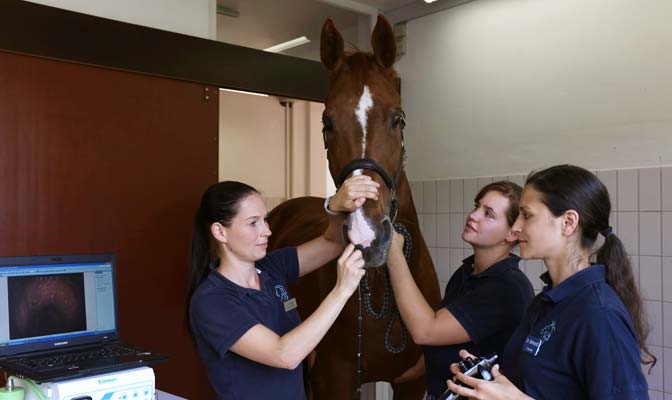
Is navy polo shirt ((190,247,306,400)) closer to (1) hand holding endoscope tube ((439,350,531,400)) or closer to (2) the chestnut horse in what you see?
(2) the chestnut horse

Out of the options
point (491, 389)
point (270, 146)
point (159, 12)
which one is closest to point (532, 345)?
point (491, 389)

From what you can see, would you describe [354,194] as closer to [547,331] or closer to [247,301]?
[247,301]

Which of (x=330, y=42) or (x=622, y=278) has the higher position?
(x=330, y=42)

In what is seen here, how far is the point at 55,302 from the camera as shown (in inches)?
59.2

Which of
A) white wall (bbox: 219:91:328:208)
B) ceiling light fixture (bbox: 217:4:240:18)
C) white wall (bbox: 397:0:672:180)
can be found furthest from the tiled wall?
white wall (bbox: 219:91:328:208)

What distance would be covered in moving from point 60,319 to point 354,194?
0.82 metres

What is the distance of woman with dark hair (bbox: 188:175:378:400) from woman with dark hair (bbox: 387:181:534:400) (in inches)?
11.4

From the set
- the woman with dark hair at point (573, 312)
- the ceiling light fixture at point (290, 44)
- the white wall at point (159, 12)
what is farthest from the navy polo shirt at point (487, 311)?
the ceiling light fixture at point (290, 44)

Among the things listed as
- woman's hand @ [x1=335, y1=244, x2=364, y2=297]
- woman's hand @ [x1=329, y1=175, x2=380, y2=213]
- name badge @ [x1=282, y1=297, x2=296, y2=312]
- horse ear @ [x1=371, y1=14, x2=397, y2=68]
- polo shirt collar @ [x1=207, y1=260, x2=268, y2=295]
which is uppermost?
horse ear @ [x1=371, y1=14, x2=397, y2=68]

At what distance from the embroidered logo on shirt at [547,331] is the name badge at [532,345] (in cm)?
1

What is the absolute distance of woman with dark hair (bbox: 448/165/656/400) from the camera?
1067 mm

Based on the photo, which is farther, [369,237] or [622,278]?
[369,237]

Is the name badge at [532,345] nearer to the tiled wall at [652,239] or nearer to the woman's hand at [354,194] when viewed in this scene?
the woman's hand at [354,194]

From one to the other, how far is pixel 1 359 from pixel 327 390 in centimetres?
119
